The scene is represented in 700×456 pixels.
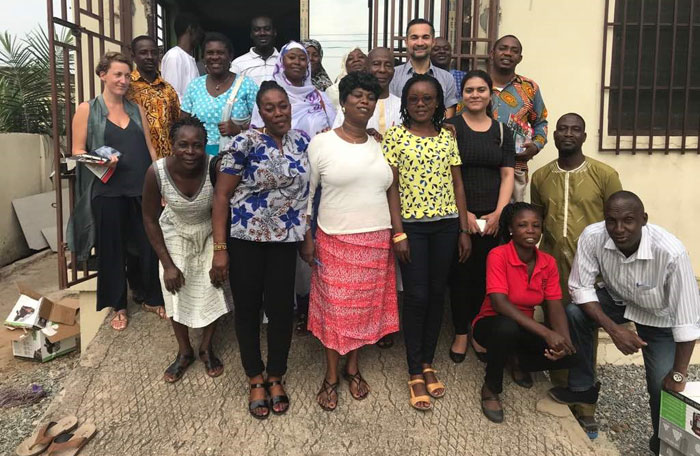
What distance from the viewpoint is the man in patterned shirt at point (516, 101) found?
3410 mm

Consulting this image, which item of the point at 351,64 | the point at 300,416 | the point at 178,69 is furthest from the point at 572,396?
the point at 178,69

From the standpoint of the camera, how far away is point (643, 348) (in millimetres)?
2957

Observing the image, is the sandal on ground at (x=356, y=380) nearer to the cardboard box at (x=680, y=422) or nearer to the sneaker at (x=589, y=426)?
the sneaker at (x=589, y=426)

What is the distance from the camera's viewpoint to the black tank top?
11.4ft

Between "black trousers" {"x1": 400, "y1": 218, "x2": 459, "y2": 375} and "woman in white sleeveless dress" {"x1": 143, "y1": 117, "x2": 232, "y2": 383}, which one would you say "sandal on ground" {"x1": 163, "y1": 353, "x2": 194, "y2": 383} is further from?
"black trousers" {"x1": 400, "y1": 218, "x2": 459, "y2": 375}

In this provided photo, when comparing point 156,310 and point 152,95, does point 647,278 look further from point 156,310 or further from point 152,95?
point 152,95

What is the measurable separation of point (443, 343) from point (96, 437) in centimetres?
220

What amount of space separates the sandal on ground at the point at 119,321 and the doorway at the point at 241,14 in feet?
14.4

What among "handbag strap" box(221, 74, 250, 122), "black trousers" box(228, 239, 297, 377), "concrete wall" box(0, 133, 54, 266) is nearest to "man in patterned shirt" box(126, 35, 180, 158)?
"handbag strap" box(221, 74, 250, 122)

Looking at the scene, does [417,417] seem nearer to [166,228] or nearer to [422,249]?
[422,249]

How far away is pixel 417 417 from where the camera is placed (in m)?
2.88

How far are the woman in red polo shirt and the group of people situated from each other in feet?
0.04

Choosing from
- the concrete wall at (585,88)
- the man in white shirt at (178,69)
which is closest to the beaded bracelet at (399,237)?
the man in white shirt at (178,69)

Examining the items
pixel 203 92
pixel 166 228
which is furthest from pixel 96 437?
pixel 203 92
